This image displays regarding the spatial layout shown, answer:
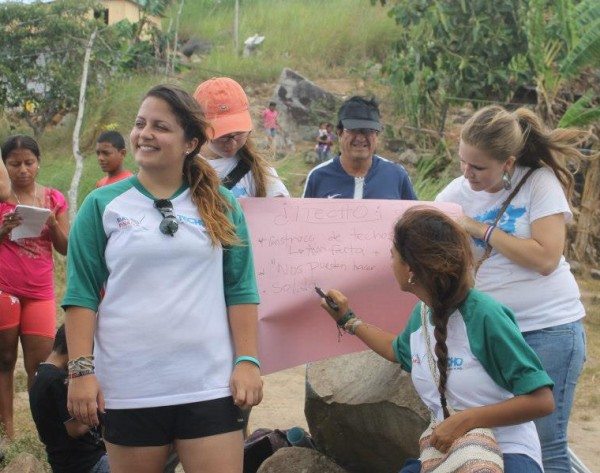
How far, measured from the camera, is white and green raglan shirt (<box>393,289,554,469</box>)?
298cm

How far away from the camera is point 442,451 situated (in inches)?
121

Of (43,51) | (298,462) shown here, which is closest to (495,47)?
(43,51)

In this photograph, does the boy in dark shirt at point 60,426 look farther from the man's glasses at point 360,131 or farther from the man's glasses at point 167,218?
the man's glasses at point 360,131

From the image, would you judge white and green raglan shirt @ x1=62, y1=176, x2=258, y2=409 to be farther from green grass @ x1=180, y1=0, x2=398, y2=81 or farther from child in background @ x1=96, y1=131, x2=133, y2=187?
green grass @ x1=180, y1=0, x2=398, y2=81

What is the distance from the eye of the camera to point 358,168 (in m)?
4.64

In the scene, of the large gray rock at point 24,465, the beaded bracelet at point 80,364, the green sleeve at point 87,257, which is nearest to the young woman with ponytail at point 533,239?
the green sleeve at point 87,257

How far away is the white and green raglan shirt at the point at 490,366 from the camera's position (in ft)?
9.78

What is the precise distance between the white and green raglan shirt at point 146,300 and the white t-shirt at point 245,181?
3.45 ft

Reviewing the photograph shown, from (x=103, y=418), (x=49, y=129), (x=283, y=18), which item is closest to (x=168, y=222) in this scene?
A: (x=103, y=418)

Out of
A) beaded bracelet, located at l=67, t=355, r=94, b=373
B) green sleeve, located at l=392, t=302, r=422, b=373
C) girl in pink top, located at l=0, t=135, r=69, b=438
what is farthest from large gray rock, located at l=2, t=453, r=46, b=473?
green sleeve, located at l=392, t=302, r=422, b=373

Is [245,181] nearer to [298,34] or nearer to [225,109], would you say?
[225,109]

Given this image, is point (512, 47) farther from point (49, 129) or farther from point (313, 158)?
point (49, 129)

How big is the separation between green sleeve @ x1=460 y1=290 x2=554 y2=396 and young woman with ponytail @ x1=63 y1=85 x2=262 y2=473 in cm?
76

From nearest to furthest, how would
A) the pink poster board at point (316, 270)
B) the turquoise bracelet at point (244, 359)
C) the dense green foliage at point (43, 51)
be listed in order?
1. the turquoise bracelet at point (244, 359)
2. the pink poster board at point (316, 270)
3. the dense green foliage at point (43, 51)
